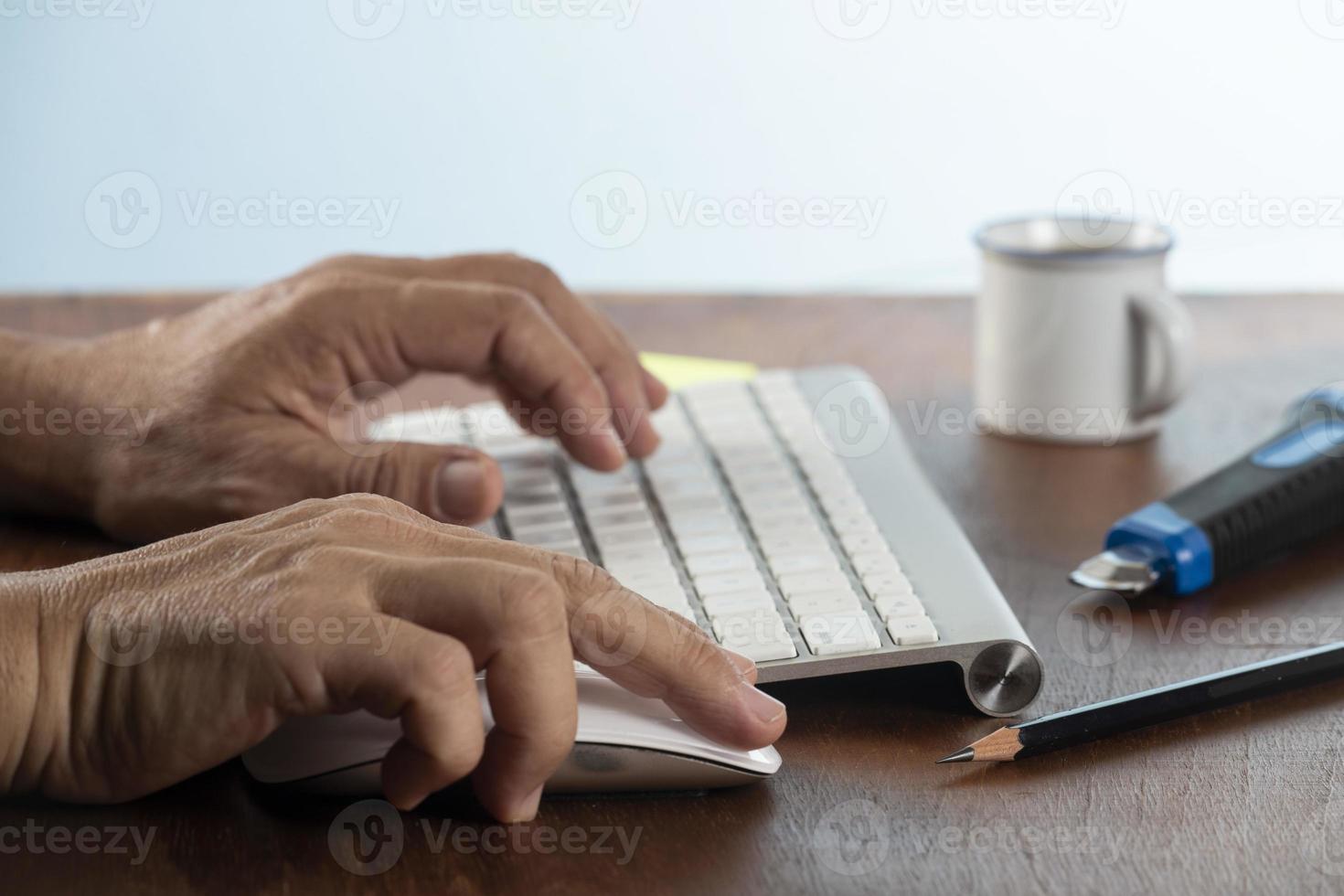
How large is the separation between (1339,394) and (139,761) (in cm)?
75

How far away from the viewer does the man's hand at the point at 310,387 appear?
772 millimetres

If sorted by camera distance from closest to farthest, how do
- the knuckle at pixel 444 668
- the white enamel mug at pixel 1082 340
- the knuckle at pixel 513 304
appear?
the knuckle at pixel 444 668
the knuckle at pixel 513 304
the white enamel mug at pixel 1082 340

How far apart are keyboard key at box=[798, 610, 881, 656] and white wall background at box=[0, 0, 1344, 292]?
1.05 meters

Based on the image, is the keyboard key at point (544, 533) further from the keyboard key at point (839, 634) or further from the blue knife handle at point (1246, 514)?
the blue knife handle at point (1246, 514)

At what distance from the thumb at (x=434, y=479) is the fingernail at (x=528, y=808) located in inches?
9.6

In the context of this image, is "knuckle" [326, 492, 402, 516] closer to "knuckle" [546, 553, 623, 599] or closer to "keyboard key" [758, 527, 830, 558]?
"knuckle" [546, 553, 623, 599]

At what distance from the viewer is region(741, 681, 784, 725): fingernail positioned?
1.77ft

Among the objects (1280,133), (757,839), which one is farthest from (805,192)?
(757,839)

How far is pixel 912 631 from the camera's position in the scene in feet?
1.96

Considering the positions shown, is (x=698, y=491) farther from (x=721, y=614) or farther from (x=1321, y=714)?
(x=1321, y=714)

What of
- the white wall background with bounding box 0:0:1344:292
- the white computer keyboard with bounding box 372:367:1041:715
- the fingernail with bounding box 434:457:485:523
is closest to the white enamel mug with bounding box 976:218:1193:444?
the white computer keyboard with bounding box 372:367:1041:715

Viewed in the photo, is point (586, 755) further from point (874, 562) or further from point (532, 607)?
point (874, 562)

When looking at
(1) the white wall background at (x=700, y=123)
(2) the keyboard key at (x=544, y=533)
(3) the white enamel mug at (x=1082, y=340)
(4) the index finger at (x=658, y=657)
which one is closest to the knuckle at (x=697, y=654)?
(4) the index finger at (x=658, y=657)

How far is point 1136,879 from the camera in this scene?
19.6 inches
